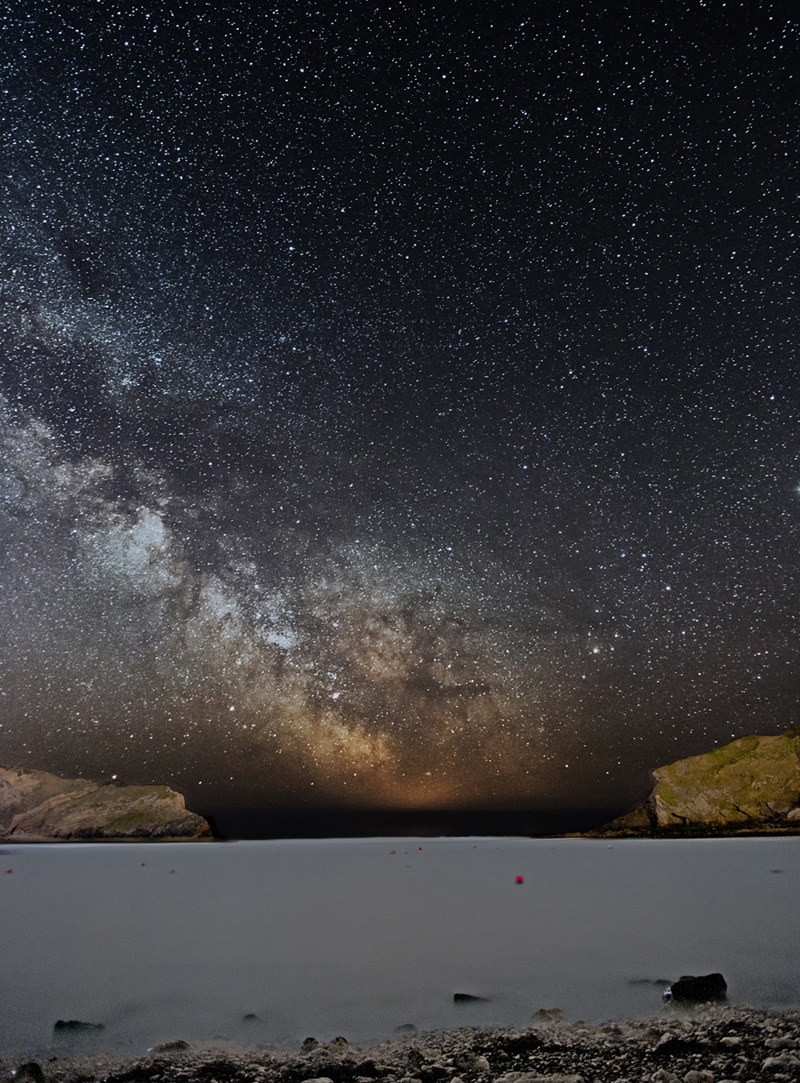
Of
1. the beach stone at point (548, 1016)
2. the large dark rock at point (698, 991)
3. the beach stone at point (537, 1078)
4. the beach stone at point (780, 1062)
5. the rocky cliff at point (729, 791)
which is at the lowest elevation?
the rocky cliff at point (729, 791)

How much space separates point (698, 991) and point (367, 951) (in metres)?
7.18

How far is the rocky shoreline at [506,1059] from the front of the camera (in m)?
6.11

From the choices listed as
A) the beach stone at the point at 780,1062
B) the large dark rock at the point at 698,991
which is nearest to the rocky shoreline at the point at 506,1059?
the beach stone at the point at 780,1062

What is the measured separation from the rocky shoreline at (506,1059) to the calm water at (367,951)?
0.67m

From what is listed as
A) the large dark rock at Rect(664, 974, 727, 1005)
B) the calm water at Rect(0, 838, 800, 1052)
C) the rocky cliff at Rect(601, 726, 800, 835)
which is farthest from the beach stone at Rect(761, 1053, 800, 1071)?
the rocky cliff at Rect(601, 726, 800, 835)

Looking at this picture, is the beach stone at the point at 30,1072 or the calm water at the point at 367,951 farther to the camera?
the calm water at the point at 367,951

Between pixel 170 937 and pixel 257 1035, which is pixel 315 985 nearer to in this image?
pixel 257 1035

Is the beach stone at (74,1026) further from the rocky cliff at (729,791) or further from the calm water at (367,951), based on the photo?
the rocky cliff at (729,791)

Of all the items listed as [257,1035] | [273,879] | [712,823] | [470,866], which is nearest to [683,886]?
[470,866]

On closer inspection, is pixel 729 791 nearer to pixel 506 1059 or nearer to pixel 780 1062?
pixel 780 1062

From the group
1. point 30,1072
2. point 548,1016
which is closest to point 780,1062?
point 548,1016

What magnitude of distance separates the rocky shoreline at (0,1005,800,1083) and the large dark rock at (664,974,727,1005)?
832 millimetres

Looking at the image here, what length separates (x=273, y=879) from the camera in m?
28.0

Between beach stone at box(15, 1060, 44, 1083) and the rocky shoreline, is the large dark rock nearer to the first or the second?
the rocky shoreline
